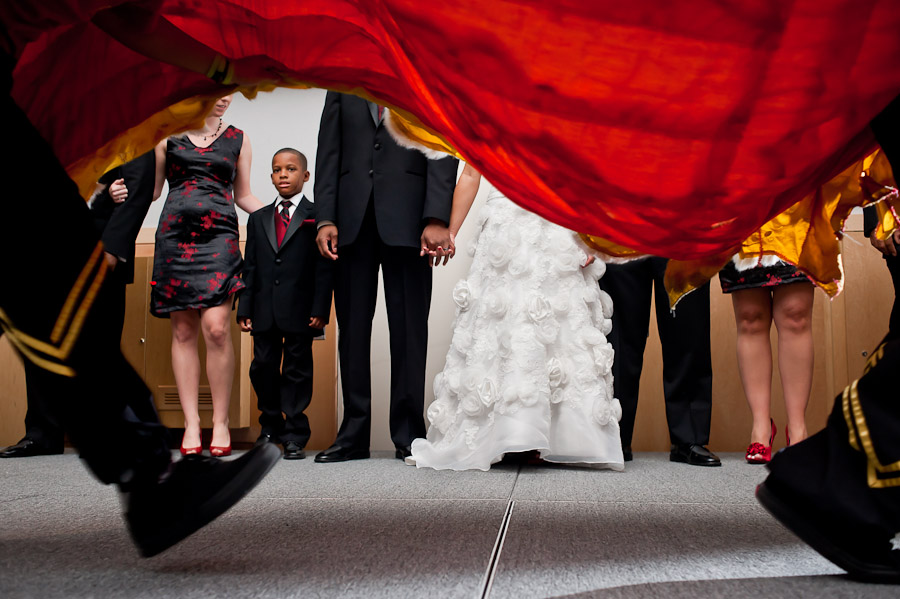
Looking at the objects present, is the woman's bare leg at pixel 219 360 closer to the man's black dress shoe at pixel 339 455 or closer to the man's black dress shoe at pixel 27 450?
the man's black dress shoe at pixel 339 455

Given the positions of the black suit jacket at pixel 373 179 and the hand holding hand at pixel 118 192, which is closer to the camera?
the black suit jacket at pixel 373 179

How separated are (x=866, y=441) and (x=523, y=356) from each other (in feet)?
4.09

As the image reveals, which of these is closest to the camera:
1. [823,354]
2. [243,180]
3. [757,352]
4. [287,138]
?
[757,352]

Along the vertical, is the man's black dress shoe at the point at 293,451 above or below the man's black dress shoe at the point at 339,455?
below

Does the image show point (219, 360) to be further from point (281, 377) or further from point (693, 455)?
point (693, 455)

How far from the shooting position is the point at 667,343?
2176 millimetres

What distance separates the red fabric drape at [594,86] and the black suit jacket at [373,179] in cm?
116

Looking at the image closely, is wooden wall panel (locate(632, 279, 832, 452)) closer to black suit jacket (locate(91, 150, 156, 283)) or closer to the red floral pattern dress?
the red floral pattern dress

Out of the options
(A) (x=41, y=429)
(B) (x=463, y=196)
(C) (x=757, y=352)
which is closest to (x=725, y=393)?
(C) (x=757, y=352)

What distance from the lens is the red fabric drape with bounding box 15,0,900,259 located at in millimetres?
688

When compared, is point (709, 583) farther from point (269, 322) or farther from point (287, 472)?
point (269, 322)

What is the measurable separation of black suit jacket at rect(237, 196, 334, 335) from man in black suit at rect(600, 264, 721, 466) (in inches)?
38.1

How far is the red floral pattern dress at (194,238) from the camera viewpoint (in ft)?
7.36

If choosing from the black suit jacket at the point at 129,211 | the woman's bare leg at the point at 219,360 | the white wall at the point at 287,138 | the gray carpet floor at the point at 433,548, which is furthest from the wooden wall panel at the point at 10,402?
the gray carpet floor at the point at 433,548
